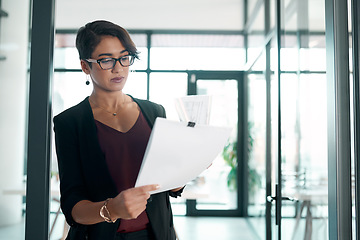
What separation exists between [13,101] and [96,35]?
42cm

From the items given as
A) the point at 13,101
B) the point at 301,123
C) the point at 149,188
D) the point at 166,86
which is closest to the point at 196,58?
the point at 166,86

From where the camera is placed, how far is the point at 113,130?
3.17 feet

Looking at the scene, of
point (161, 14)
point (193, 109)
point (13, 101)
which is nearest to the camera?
point (193, 109)

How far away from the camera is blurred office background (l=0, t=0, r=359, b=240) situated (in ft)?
3.63

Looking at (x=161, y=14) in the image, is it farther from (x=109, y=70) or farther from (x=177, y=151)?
(x=177, y=151)

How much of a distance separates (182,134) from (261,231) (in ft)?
9.84

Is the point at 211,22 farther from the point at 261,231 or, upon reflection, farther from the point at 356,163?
the point at 356,163

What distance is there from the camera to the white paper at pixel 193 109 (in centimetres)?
88

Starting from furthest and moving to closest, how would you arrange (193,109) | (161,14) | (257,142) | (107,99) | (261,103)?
1. (161,14)
2. (257,142)
3. (261,103)
4. (107,99)
5. (193,109)

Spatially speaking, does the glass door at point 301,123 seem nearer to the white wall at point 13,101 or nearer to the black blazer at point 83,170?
the black blazer at point 83,170

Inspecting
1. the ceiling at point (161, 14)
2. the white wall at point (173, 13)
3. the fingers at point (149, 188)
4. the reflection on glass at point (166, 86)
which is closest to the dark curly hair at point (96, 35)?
the fingers at point (149, 188)

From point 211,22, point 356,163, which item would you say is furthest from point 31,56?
point 211,22

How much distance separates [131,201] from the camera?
0.76 meters

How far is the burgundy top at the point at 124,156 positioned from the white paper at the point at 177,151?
0.58 ft
